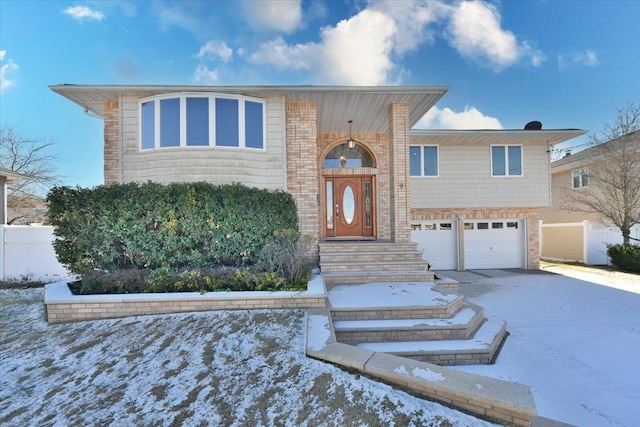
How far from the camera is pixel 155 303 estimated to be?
4.12m

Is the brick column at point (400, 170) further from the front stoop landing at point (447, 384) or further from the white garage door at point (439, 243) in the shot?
the front stoop landing at point (447, 384)

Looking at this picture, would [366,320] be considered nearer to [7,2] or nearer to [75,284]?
[75,284]

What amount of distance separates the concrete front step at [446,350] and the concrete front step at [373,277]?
2097mm

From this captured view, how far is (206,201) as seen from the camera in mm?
5309

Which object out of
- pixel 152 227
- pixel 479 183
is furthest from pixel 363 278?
pixel 479 183


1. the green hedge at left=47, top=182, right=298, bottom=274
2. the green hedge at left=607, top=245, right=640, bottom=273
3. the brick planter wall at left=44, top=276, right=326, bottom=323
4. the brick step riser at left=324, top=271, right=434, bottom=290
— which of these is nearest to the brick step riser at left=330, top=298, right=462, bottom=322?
the brick planter wall at left=44, top=276, right=326, bottom=323

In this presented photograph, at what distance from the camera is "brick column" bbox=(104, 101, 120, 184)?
6.96 metres

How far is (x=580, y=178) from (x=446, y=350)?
15315mm

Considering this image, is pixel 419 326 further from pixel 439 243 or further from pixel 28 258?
pixel 28 258

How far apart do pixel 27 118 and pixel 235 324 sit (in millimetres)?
20489

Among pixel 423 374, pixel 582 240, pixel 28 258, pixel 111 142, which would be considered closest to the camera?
pixel 423 374

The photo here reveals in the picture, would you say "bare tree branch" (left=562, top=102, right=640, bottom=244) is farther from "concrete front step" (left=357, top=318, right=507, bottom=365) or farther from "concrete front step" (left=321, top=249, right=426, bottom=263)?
"concrete front step" (left=357, top=318, right=507, bottom=365)

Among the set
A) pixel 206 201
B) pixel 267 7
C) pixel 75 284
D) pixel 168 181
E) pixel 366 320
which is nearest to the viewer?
pixel 366 320

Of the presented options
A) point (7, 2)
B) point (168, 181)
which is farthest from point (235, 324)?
point (7, 2)
